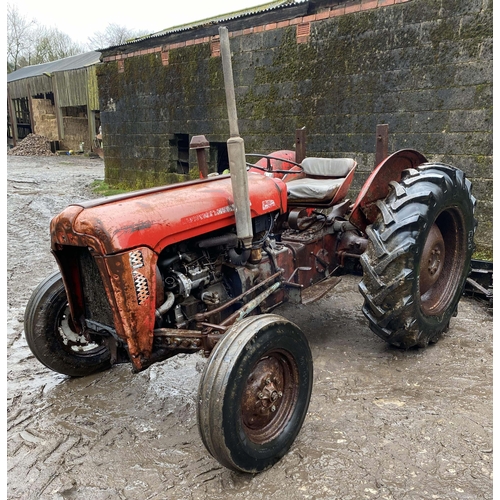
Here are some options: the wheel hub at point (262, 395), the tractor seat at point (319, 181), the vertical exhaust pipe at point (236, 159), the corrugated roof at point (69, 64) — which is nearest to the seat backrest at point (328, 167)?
the tractor seat at point (319, 181)

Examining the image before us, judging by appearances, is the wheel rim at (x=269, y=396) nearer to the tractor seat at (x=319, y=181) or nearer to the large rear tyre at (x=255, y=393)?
the large rear tyre at (x=255, y=393)

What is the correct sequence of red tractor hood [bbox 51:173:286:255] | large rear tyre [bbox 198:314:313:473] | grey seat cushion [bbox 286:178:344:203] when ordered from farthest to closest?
grey seat cushion [bbox 286:178:344:203], red tractor hood [bbox 51:173:286:255], large rear tyre [bbox 198:314:313:473]

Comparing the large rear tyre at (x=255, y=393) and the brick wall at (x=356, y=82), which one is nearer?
the large rear tyre at (x=255, y=393)

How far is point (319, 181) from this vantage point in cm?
383

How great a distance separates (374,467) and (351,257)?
185cm

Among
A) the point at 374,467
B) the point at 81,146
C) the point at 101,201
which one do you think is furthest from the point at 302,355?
the point at 81,146

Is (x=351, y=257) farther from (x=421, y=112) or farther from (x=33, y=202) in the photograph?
(x=33, y=202)

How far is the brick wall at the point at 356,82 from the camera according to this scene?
483 cm

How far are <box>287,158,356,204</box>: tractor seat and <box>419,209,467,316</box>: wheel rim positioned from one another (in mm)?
789

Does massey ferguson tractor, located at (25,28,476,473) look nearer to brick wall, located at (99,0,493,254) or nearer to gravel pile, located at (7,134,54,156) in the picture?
brick wall, located at (99,0,493,254)

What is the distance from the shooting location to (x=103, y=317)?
264 centimetres

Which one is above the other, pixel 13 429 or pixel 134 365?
pixel 134 365

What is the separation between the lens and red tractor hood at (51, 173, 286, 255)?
7.52ft

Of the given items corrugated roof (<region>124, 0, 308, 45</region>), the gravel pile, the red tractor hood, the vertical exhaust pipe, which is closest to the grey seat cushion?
the red tractor hood
